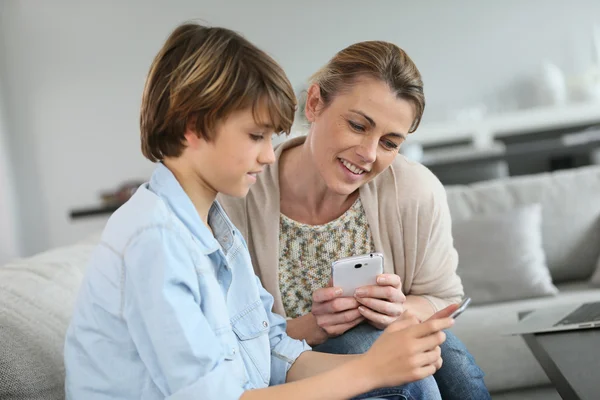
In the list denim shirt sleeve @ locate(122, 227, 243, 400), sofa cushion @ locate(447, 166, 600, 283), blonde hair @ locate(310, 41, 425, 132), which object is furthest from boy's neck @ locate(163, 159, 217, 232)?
sofa cushion @ locate(447, 166, 600, 283)

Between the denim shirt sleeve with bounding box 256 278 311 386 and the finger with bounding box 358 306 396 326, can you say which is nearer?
the denim shirt sleeve with bounding box 256 278 311 386

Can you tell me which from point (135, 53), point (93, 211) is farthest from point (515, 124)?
point (93, 211)

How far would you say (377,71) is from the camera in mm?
1827

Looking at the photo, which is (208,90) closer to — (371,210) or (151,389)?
(151,389)

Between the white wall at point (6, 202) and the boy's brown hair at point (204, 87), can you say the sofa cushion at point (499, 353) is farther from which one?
the white wall at point (6, 202)

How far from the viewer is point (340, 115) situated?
1857 mm

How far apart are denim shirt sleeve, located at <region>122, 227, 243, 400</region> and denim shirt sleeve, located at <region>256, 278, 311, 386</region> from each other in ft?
1.16

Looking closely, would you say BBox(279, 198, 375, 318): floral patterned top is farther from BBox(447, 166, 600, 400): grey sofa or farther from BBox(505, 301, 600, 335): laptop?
BBox(447, 166, 600, 400): grey sofa

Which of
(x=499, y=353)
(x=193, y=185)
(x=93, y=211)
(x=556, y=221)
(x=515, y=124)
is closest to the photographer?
(x=193, y=185)

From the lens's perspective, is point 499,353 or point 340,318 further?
point 499,353

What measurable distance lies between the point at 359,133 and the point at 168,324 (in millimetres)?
835

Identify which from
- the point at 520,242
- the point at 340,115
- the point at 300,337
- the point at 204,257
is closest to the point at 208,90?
the point at 204,257

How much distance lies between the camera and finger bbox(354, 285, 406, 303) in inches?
67.6

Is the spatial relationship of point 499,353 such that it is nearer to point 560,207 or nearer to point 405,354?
point 560,207
